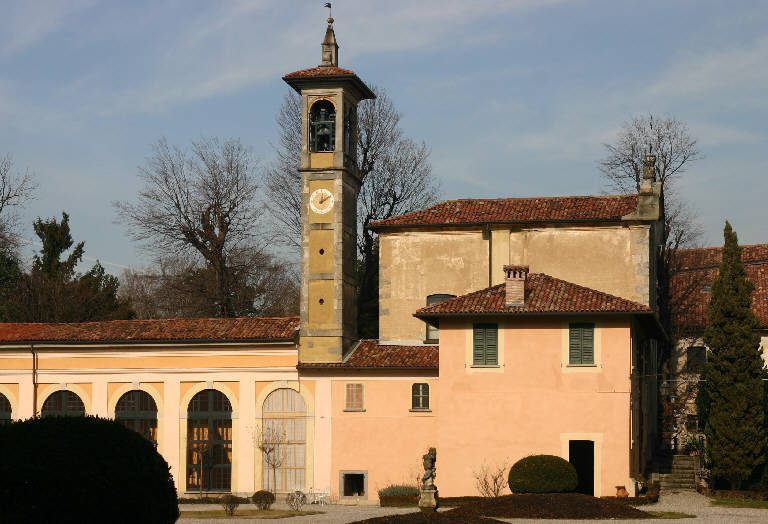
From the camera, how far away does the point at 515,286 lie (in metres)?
35.2

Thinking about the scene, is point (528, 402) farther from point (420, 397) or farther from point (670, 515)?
point (670, 515)

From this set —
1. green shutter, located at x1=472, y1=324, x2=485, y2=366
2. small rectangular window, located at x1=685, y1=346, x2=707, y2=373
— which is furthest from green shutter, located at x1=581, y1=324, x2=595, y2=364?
small rectangular window, located at x1=685, y1=346, x2=707, y2=373

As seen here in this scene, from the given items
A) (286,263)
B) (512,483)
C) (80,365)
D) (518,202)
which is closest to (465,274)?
(518,202)

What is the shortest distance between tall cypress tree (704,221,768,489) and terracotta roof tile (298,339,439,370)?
8.66 m

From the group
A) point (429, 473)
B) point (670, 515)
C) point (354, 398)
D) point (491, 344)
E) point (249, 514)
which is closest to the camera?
point (670, 515)

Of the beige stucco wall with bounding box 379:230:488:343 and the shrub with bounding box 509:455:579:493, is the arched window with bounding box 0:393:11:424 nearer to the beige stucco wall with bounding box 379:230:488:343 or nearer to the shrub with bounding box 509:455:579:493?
the beige stucco wall with bounding box 379:230:488:343

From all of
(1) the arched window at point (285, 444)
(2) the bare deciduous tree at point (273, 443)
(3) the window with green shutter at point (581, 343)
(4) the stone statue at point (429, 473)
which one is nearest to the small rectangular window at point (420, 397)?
(1) the arched window at point (285, 444)

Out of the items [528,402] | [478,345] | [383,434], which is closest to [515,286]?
[478,345]

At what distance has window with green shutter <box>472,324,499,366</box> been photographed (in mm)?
35312

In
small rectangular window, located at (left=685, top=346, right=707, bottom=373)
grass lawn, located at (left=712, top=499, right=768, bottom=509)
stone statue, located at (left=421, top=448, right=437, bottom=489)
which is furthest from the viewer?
small rectangular window, located at (left=685, top=346, right=707, bottom=373)

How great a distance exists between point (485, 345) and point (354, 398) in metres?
5.70

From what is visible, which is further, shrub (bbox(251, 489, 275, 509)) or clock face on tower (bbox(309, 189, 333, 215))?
clock face on tower (bbox(309, 189, 333, 215))

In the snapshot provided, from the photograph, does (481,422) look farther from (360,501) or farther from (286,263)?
(286,263)

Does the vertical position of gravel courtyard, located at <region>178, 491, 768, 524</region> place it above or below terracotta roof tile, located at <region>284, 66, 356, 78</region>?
below
